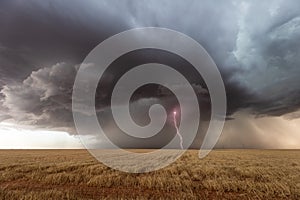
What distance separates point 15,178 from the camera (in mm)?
16969

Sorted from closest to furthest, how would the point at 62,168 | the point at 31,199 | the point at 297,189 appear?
the point at 31,199, the point at 297,189, the point at 62,168

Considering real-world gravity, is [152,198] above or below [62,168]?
below

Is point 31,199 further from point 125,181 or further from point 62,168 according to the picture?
point 62,168

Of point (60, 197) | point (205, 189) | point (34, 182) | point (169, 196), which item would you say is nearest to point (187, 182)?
point (205, 189)

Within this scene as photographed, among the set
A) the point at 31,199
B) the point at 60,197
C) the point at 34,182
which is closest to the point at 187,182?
the point at 60,197

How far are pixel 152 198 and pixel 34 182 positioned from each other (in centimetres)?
855

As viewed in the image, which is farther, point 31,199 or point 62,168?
point 62,168

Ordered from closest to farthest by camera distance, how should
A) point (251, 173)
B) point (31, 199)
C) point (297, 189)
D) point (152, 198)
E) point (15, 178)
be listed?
point (31, 199) < point (152, 198) < point (297, 189) < point (15, 178) < point (251, 173)

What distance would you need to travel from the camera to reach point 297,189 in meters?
13.0

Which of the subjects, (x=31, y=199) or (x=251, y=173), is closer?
(x=31, y=199)

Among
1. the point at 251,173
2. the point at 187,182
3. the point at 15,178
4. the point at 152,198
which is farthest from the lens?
the point at 251,173

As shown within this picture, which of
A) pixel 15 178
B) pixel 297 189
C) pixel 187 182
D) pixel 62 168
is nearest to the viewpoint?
pixel 297 189

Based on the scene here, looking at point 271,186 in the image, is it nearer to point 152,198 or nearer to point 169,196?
point 169,196

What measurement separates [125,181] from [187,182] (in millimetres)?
3959
